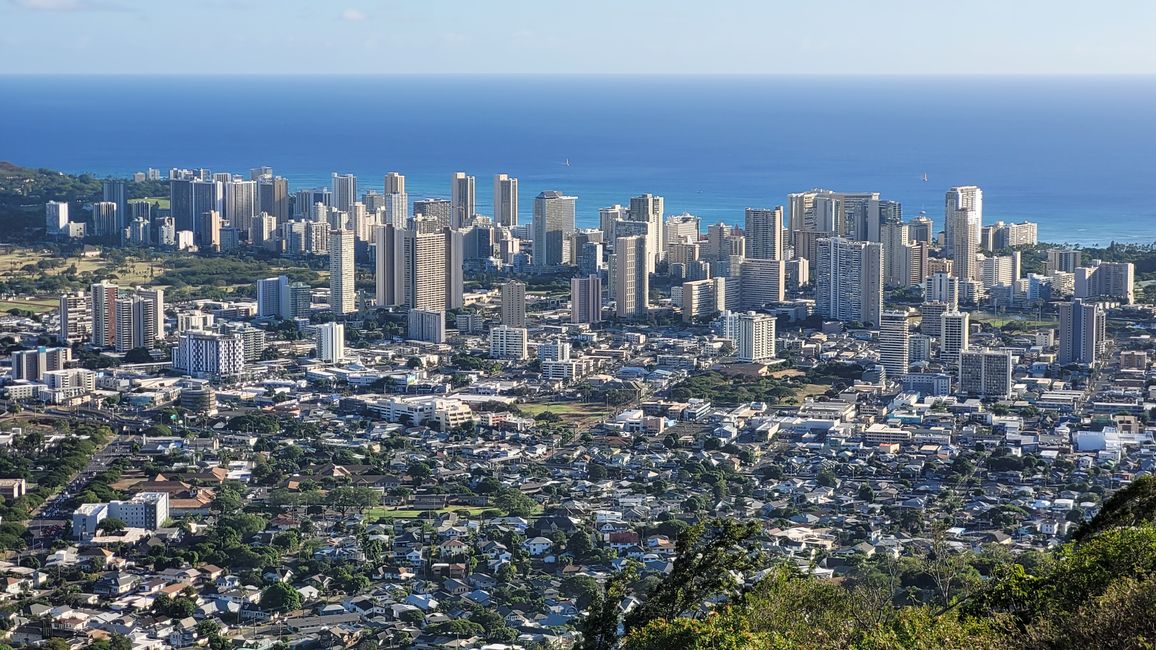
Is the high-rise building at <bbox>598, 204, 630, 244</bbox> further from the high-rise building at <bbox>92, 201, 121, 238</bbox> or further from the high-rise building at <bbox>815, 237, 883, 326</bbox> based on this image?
the high-rise building at <bbox>92, 201, 121, 238</bbox>

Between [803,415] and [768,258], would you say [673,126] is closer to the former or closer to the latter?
[768,258]

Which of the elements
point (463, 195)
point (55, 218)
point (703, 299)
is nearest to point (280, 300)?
point (703, 299)

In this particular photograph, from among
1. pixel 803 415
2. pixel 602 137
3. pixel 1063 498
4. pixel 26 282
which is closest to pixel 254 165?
pixel 602 137

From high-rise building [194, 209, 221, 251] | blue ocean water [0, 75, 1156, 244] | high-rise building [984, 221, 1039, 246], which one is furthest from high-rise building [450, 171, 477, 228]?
high-rise building [984, 221, 1039, 246]

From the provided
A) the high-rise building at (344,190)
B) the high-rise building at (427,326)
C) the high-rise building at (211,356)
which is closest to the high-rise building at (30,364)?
the high-rise building at (211,356)

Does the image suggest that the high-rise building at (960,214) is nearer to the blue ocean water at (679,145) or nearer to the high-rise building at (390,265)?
the blue ocean water at (679,145)

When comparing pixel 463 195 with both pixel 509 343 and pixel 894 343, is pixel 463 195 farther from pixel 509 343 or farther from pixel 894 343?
pixel 894 343
